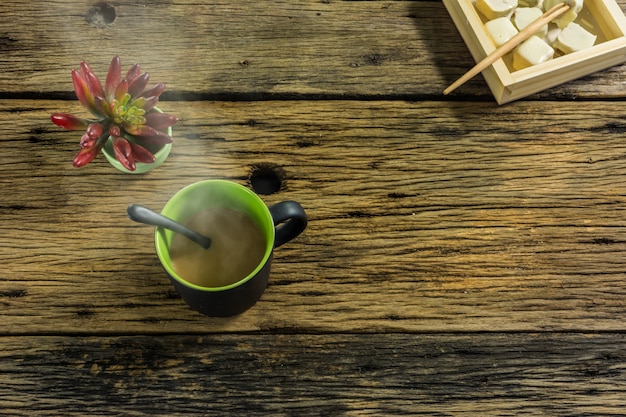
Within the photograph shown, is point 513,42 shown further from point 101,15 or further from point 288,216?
point 101,15

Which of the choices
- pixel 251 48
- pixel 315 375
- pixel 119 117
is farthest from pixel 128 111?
pixel 315 375

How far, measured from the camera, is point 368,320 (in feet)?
2.63

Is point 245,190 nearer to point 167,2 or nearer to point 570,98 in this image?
point 167,2

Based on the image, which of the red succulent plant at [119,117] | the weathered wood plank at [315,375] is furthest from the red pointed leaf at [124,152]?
the weathered wood plank at [315,375]

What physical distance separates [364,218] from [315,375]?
21 cm

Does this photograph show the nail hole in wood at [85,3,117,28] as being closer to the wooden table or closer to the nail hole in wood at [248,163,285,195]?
the wooden table

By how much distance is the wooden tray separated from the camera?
0.87 metres

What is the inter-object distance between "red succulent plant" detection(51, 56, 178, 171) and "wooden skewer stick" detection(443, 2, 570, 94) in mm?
401

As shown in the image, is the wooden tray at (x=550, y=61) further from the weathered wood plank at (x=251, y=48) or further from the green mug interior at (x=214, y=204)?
the green mug interior at (x=214, y=204)

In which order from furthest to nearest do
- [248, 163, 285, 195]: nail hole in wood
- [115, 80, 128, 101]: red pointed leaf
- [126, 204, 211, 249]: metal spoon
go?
[248, 163, 285, 195]: nail hole in wood < [115, 80, 128, 101]: red pointed leaf < [126, 204, 211, 249]: metal spoon

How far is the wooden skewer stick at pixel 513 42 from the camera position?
2.87ft

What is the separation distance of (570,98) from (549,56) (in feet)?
0.26

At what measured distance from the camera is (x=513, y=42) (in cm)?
88

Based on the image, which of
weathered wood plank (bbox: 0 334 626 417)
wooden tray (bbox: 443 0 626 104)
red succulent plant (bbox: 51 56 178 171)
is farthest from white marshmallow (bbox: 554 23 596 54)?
red succulent plant (bbox: 51 56 178 171)
